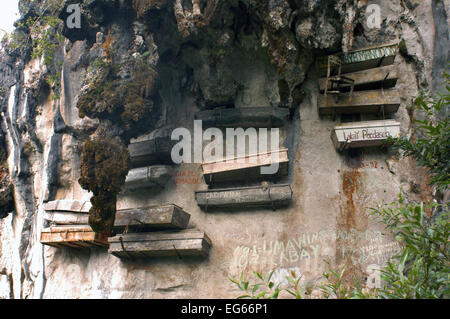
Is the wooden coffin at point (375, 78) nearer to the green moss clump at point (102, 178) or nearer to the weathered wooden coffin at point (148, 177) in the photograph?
the weathered wooden coffin at point (148, 177)

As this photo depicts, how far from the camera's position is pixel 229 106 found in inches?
345

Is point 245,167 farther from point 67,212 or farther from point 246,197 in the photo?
point 67,212

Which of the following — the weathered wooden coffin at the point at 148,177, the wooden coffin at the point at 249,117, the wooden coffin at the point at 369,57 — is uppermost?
the wooden coffin at the point at 369,57

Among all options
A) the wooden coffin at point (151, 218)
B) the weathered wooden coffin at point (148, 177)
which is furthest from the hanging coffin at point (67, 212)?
the weathered wooden coffin at point (148, 177)

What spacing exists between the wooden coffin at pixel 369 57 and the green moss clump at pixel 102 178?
17.8 feet

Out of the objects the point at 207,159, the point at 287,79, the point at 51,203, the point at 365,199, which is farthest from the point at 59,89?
the point at 365,199

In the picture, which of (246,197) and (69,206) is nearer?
(246,197)

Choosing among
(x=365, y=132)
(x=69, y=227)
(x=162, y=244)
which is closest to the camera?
(x=365, y=132)

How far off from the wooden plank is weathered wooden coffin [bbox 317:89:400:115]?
6.34m

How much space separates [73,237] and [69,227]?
0.34m

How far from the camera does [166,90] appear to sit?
9.51 m

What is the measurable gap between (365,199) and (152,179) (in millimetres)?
4859

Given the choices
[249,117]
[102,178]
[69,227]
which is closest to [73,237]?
[69,227]

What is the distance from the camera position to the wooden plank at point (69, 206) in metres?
8.88
